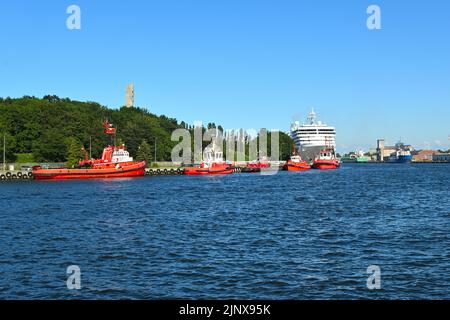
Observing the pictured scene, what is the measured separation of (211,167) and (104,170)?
1339 inches

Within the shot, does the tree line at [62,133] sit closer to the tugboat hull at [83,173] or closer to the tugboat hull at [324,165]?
the tugboat hull at [83,173]

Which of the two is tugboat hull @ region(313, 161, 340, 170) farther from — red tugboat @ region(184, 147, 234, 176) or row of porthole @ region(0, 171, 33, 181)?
row of porthole @ region(0, 171, 33, 181)

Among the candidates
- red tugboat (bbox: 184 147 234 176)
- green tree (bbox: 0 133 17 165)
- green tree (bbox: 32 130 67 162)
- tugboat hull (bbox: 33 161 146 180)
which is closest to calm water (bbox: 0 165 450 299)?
tugboat hull (bbox: 33 161 146 180)

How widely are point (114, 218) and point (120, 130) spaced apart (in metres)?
134

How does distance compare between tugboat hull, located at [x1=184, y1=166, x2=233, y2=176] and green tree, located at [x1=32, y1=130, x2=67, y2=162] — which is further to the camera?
tugboat hull, located at [x1=184, y1=166, x2=233, y2=176]

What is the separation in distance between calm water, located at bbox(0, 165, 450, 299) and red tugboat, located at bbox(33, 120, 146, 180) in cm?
5721

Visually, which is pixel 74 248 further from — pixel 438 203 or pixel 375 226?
pixel 438 203

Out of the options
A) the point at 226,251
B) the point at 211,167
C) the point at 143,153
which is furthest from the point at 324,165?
the point at 226,251

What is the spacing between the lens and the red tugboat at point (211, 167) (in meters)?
131

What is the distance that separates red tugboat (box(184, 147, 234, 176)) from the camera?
13100cm
